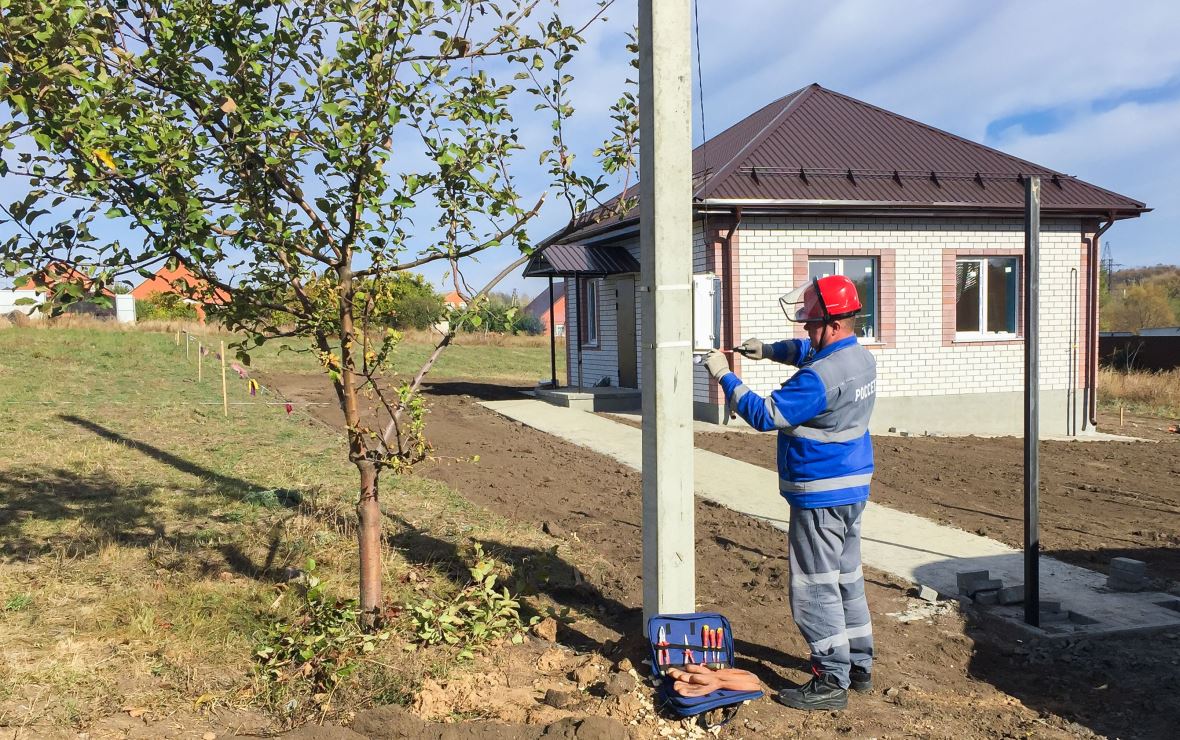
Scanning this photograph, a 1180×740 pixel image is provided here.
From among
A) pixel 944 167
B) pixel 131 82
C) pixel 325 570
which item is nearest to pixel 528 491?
pixel 325 570

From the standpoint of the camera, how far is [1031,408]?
4.55 metres

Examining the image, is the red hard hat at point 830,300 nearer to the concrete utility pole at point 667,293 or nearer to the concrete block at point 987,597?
the concrete utility pole at point 667,293

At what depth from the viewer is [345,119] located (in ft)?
12.5

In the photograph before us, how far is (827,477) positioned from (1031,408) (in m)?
1.57

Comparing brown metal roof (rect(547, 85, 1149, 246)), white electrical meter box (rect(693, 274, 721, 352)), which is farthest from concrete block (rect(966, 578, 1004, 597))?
brown metal roof (rect(547, 85, 1149, 246))

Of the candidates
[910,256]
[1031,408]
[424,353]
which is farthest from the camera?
[424,353]

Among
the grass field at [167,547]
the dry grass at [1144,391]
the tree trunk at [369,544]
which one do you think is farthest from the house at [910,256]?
the tree trunk at [369,544]

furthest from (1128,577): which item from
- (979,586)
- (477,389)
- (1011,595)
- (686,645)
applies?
(477,389)

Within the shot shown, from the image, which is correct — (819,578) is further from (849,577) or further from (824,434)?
(824,434)

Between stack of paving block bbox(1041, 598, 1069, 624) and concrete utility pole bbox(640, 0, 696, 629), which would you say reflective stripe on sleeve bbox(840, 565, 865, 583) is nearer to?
concrete utility pole bbox(640, 0, 696, 629)

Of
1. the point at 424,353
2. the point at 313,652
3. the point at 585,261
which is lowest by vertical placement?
the point at 313,652

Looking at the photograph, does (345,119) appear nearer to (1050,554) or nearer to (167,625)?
(167,625)

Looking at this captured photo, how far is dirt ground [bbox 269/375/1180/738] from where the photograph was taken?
3699mm

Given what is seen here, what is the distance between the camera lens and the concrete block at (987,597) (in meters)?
5.02
